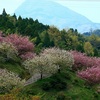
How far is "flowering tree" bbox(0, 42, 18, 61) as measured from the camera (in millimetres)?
63628

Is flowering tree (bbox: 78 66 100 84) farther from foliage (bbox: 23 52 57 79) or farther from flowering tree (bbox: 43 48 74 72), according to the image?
foliage (bbox: 23 52 57 79)

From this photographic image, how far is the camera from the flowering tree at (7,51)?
2505 inches

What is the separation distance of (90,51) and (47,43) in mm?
21609

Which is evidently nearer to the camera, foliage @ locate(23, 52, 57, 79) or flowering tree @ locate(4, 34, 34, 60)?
foliage @ locate(23, 52, 57, 79)

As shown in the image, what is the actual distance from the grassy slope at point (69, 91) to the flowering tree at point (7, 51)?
12623mm

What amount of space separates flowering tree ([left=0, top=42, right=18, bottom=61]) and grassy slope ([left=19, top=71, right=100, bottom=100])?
12.6 metres

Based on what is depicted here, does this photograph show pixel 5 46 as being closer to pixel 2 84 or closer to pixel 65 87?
pixel 65 87

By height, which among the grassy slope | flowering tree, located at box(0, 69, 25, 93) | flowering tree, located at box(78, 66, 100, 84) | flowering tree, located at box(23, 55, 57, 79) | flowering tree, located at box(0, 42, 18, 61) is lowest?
the grassy slope

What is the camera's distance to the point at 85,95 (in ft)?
171

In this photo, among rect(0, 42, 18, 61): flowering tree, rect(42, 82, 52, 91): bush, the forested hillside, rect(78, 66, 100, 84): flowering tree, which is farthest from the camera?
rect(0, 42, 18, 61): flowering tree

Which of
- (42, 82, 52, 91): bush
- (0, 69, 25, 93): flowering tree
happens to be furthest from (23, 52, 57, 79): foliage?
(0, 69, 25, 93): flowering tree

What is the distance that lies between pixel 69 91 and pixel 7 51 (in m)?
18.8

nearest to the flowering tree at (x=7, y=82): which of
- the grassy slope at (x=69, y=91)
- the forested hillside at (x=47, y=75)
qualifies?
the forested hillside at (x=47, y=75)

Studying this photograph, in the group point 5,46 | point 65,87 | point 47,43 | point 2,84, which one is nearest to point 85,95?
point 65,87
